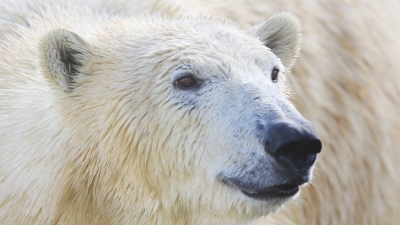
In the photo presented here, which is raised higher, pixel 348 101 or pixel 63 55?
pixel 63 55

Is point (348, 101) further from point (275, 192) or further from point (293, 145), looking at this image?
point (293, 145)

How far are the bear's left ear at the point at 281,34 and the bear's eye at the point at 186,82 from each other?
2.33 ft

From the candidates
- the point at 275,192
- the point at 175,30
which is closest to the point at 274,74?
the point at 175,30

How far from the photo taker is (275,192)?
2863 mm

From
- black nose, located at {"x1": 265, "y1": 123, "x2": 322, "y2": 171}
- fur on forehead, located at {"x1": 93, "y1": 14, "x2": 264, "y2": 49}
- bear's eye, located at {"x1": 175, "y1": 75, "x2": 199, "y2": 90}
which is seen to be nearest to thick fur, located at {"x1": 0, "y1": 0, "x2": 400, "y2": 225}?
fur on forehead, located at {"x1": 93, "y1": 14, "x2": 264, "y2": 49}

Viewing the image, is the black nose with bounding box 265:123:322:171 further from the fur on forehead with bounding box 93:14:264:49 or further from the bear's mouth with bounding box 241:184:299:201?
the fur on forehead with bounding box 93:14:264:49

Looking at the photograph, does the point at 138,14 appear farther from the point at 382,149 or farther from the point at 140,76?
the point at 382,149

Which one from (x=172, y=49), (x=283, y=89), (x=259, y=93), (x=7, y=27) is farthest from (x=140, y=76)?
(x=7, y=27)

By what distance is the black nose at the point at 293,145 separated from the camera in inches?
104

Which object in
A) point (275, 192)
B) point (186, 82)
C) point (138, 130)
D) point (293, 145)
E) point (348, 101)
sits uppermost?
point (293, 145)

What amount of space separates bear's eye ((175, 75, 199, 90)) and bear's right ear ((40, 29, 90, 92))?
1.61 ft

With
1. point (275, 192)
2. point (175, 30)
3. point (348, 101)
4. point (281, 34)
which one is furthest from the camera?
point (348, 101)

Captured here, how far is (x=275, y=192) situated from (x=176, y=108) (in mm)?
618

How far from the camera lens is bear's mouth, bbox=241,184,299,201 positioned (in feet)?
9.32
